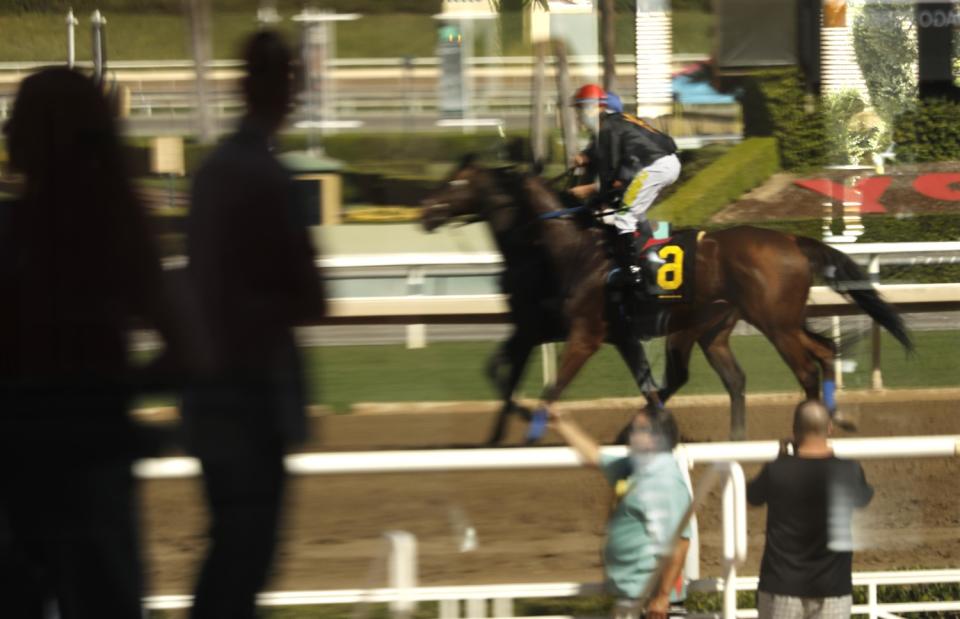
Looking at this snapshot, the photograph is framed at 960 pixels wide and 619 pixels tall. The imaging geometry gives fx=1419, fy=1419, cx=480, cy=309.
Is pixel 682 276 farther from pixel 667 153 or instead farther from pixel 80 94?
pixel 80 94

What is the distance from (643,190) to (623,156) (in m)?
0.47

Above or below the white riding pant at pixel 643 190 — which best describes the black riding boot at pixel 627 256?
below

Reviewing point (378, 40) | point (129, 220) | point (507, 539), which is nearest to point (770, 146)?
point (378, 40)

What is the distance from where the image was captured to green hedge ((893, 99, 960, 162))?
2.59 meters

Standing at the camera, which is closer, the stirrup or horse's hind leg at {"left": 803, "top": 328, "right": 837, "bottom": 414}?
horse's hind leg at {"left": 803, "top": 328, "right": 837, "bottom": 414}

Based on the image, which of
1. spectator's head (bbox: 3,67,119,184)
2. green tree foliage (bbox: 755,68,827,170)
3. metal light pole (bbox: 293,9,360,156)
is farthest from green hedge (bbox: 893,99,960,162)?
spectator's head (bbox: 3,67,119,184)

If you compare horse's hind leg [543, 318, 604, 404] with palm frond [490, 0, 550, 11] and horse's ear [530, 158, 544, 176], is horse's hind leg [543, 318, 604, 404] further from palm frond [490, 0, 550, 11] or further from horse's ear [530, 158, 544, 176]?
palm frond [490, 0, 550, 11]

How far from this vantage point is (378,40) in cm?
211

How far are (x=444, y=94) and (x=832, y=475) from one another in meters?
0.88

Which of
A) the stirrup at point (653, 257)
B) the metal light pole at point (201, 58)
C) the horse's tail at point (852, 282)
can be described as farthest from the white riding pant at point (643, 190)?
the metal light pole at point (201, 58)

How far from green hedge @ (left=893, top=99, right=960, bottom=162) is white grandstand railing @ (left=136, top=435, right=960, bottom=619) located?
606 mm

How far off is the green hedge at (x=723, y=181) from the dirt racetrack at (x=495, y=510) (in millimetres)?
482

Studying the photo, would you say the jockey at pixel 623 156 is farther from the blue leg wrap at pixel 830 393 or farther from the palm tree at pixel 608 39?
the blue leg wrap at pixel 830 393

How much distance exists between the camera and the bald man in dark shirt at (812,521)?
2.30m
